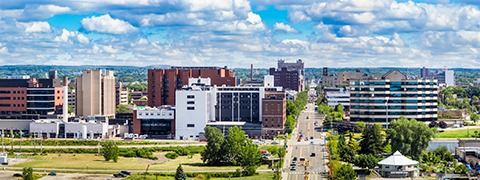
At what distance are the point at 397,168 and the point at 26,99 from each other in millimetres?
101345

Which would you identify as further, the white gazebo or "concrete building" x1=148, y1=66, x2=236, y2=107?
"concrete building" x1=148, y1=66, x2=236, y2=107

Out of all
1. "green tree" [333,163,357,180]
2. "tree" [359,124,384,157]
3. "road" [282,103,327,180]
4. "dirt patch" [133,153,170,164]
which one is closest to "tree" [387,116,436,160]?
"tree" [359,124,384,157]

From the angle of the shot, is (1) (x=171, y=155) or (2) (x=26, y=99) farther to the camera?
(2) (x=26, y=99)

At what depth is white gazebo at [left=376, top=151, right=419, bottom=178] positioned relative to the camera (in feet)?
292

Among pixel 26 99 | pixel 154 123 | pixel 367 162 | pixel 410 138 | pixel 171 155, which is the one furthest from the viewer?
pixel 26 99

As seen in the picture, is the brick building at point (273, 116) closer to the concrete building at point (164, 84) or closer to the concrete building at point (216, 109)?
the concrete building at point (216, 109)

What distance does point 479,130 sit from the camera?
149625 mm

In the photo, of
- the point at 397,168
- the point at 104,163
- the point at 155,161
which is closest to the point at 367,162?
the point at 397,168

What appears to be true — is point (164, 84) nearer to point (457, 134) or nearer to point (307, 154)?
point (307, 154)

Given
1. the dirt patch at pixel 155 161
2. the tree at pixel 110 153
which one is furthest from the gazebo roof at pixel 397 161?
the tree at pixel 110 153

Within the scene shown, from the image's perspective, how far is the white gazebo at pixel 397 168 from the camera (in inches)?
3503

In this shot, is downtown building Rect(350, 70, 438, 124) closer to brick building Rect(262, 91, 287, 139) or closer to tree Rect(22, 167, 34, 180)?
brick building Rect(262, 91, 287, 139)

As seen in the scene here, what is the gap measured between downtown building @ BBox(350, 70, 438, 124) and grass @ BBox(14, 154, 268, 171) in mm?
52083

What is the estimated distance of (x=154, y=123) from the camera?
144125mm
